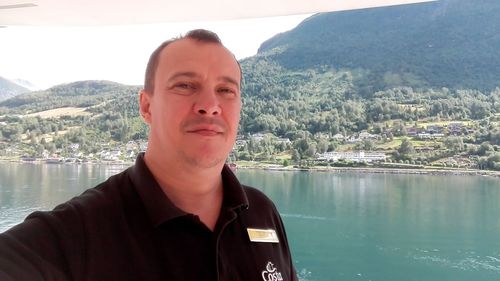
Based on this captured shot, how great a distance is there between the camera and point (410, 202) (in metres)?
23.9

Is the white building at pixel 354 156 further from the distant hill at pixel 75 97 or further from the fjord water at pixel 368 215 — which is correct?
the distant hill at pixel 75 97

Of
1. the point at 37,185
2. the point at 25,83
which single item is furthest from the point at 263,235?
the point at 25,83

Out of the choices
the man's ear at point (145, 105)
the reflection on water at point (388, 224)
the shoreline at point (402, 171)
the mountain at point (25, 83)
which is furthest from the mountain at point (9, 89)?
the man's ear at point (145, 105)

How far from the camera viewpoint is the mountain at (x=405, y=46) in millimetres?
29953

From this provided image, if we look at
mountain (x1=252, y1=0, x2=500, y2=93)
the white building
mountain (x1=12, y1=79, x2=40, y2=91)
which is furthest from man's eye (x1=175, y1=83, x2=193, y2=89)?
mountain (x1=252, y1=0, x2=500, y2=93)

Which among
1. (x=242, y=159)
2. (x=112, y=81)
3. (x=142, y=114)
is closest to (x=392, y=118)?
(x=242, y=159)

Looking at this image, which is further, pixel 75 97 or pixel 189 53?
pixel 75 97

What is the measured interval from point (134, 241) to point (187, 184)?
16 centimetres

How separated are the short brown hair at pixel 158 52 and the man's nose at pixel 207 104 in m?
0.11

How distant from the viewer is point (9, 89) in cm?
1938

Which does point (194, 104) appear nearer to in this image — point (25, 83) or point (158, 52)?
point (158, 52)

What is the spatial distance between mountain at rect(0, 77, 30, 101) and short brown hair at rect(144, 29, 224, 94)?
2006cm

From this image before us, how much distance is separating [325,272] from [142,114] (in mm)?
16274

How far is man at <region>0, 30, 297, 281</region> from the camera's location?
0.64 m
